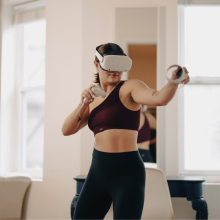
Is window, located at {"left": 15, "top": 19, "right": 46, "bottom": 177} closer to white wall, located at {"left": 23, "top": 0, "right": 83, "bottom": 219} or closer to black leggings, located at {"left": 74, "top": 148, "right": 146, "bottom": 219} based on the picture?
white wall, located at {"left": 23, "top": 0, "right": 83, "bottom": 219}

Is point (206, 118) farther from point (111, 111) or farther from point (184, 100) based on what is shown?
point (111, 111)

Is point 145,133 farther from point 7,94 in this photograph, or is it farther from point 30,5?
point 30,5

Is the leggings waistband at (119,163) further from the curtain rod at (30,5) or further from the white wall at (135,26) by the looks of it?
the curtain rod at (30,5)

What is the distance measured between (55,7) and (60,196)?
5.38 feet

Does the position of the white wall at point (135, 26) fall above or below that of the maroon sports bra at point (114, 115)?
above

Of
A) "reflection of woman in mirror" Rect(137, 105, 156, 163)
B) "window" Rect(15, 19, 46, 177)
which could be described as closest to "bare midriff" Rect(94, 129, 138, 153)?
"reflection of woman in mirror" Rect(137, 105, 156, 163)

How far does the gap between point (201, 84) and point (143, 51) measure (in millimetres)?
592

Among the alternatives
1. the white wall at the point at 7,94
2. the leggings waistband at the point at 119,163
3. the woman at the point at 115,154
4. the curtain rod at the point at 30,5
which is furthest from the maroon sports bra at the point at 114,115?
the curtain rod at the point at 30,5

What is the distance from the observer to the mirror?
6.95ft

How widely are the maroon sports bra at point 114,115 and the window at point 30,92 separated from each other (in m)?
1.54

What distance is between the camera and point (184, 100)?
7.40ft

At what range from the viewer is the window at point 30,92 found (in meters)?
2.57

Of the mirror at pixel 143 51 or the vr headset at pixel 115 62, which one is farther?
the mirror at pixel 143 51

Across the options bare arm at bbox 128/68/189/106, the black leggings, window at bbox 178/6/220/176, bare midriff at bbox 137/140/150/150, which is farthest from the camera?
window at bbox 178/6/220/176
